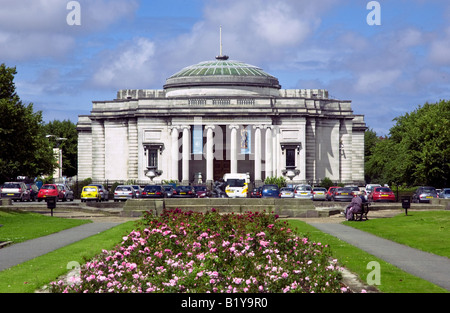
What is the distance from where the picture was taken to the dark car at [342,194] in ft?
258

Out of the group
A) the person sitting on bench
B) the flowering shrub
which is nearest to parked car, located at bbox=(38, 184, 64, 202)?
the person sitting on bench

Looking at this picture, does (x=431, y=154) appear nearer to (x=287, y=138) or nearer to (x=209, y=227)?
(x=287, y=138)

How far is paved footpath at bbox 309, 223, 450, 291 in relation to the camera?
2283 cm

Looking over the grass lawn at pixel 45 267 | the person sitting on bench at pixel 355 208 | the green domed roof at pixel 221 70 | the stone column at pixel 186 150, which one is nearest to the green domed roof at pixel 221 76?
the green domed roof at pixel 221 70

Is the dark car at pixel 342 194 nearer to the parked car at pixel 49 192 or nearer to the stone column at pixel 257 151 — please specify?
the parked car at pixel 49 192

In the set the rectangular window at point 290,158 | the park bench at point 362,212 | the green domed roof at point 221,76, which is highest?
the green domed roof at point 221,76

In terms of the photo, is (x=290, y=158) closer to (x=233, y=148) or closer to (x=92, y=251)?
(x=233, y=148)

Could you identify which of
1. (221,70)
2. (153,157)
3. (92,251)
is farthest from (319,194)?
(92,251)

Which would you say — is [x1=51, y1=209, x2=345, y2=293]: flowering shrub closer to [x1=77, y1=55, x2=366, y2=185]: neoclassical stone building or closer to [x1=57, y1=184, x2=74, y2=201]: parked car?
[x1=57, y1=184, x2=74, y2=201]: parked car

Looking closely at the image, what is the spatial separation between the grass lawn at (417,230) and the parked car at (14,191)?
44145 mm

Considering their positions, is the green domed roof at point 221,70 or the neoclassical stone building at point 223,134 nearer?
the neoclassical stone building at point 223,134

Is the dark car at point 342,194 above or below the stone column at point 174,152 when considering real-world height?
below

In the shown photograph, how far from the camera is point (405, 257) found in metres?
27.8

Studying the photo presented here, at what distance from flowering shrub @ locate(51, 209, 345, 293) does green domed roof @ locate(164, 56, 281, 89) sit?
99.6 metres
